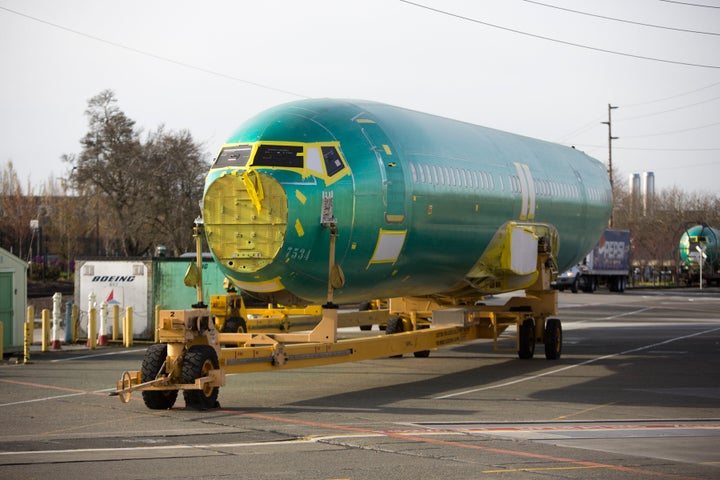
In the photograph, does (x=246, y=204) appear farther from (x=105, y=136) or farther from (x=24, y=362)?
(x=105, y=136)

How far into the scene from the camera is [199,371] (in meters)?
15.1

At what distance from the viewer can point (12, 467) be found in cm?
1087

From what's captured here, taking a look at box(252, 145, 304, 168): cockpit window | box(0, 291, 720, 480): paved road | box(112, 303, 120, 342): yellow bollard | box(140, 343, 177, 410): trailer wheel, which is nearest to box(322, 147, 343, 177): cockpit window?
box(252, 145, 304, 168): cockpit window

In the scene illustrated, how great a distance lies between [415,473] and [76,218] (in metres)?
66.6

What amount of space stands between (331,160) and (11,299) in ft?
39.5

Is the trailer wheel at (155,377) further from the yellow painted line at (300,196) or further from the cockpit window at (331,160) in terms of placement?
the cockpit window at (331,160)

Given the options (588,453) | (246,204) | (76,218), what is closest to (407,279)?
(246,204)

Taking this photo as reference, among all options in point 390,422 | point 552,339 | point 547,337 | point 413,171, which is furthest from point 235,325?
point 390,422

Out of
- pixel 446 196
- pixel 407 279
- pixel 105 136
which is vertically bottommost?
pixel 407 279

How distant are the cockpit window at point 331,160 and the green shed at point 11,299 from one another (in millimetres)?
11417

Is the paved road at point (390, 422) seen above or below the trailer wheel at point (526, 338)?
below

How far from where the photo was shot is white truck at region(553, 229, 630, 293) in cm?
6203

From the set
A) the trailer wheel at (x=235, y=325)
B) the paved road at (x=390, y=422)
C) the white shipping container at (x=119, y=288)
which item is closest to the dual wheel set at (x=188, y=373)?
the paved road at (x=390, y=422)

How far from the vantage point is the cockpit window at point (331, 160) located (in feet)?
55.7
